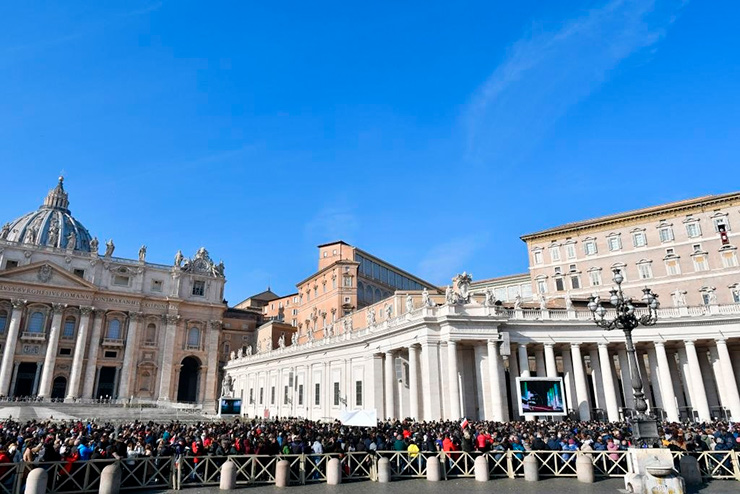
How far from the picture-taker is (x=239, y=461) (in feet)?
49.3

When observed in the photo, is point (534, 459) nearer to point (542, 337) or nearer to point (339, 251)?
point (542, 337)

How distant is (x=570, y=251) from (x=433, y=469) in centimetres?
4313

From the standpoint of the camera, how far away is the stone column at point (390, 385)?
115ft

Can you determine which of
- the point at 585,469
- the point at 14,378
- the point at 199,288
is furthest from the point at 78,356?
the point at 585,469

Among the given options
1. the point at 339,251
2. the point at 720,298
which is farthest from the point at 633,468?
the point at 339,251

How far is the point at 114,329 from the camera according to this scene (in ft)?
→ 228

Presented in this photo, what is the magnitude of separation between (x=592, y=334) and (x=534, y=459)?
870 inches

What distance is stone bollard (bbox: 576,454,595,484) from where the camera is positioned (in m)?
14.4

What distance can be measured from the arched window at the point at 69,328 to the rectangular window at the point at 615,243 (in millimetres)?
69517

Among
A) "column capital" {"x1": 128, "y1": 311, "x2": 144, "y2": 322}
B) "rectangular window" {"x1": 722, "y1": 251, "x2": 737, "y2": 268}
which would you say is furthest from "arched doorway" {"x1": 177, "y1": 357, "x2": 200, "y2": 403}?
"rectangular window" {"x1": 722, "y1": 251, "x2": 737, "y2": 268}

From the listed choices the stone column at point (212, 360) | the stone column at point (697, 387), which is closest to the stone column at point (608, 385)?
the stone column at point (697, 387)

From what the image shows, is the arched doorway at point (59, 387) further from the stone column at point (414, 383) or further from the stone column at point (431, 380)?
the stone column at point (431, 380)

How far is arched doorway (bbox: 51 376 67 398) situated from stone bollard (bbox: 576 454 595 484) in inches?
2748

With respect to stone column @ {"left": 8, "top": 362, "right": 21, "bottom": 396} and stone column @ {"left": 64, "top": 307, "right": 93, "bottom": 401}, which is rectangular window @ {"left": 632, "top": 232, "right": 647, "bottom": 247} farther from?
stone column @ {"left": 8, "top": 362, "right": 21, "bottom": 396}
